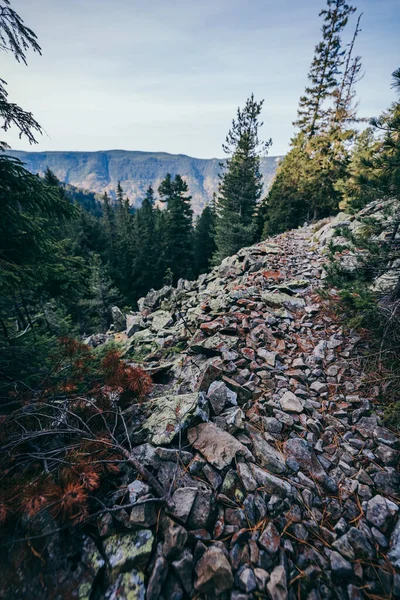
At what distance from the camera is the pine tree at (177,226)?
2797cm

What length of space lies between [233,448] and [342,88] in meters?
30.9

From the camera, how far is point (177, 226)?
1114 inches

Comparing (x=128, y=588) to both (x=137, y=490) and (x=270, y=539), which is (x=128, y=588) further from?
(x=270, y=539)

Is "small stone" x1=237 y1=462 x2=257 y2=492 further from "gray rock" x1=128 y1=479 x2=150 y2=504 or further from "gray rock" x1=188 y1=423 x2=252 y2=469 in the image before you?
"gray rock" x1=128 y1=479 x2=150 y2=504

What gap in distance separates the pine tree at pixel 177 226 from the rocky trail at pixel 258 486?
25980 mm

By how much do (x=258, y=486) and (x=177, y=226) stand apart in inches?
1113

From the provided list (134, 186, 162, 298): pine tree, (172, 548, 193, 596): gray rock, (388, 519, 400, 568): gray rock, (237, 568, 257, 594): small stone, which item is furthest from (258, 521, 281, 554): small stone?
(134, 186, 162, 298): pine tree

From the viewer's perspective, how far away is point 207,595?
67.4 inches

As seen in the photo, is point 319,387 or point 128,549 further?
point 319,387

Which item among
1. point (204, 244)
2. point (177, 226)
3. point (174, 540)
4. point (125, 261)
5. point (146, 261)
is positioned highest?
point (174, 540)

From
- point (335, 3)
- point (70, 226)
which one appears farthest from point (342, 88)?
point (70, 226)

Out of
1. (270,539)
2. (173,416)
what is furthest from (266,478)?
(173,416)

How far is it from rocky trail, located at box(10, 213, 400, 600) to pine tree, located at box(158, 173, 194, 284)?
1023 inches

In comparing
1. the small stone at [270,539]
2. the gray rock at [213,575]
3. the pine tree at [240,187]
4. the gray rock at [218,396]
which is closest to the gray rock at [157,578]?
the gray rock at [213,575]
